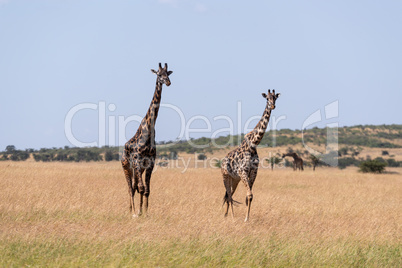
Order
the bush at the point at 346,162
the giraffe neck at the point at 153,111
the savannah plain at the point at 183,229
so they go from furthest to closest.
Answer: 1. the bush at the point at 346,162
2. the giraffe neck at the point at 153,111
3. the savannah plain at the point at 183,229

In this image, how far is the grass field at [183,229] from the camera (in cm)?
788

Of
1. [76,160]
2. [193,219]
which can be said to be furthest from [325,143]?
[193,219]

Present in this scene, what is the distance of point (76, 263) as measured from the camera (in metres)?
7.20

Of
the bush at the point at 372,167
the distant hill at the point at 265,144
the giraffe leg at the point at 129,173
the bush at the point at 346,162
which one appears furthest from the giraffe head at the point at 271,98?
the bush at the point at 346,162

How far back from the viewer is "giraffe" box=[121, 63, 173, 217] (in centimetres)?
1145


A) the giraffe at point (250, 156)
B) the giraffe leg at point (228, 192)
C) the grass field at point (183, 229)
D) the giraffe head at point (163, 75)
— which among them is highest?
the giraffe head at point (163, 75)

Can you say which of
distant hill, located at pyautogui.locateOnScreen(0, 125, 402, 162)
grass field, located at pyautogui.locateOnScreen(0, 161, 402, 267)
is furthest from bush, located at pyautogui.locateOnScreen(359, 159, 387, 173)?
grass field, located at pyautogui.locateOnScreen(0, 161, 402, 267)

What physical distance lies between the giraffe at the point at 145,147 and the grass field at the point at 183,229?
2.62ft

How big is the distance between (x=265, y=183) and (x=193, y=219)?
11.5 meters

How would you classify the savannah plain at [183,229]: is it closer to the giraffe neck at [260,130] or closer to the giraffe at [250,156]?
the giraffe at [250,156]

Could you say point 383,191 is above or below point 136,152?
below

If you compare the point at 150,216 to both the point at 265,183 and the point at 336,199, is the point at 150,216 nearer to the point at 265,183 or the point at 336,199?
the point at 336,199

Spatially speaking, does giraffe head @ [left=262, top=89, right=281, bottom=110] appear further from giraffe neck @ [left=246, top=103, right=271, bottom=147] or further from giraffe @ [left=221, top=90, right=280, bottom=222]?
giraffe neck @ [left=246, top=103, right=271, bottom=147]

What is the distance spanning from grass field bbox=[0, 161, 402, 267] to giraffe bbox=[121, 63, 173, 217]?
80cm
